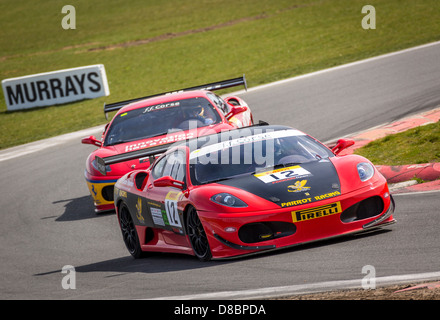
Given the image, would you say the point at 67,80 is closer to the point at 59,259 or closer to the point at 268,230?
the point at 59,259

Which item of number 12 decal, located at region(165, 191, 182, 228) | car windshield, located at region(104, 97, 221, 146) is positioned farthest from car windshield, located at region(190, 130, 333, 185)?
car windshield, located at region(104, 97, 221, 146)

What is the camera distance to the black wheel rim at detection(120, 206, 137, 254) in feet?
29.4

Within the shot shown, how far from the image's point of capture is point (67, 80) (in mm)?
27953

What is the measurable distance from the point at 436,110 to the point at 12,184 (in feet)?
27.1

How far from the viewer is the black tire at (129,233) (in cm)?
884

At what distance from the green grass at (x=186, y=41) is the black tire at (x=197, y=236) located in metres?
15.0

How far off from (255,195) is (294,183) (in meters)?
A: 0.41

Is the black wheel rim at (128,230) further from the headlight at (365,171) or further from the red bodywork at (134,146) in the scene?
the headlight at (365,171)

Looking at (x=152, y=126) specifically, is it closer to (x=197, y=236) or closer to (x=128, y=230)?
(x=128, y=230)

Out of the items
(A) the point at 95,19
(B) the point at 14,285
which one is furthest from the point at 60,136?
(A) the point at 95,19

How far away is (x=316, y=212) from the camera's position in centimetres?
689

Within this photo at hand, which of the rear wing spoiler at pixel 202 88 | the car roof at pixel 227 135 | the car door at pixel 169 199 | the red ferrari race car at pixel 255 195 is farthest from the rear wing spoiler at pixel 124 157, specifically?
the rear wing spoiler at pixel 202 88

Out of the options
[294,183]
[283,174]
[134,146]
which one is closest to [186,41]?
[134,146]

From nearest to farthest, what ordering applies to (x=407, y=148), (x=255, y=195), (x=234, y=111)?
(x=255, y=195), (x=407, y=148), (x=234, y=111)
